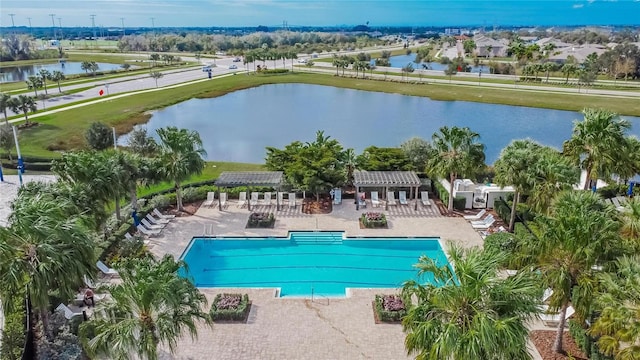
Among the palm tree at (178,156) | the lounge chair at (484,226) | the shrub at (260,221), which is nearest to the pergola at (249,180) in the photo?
the palm tree at (178,156)

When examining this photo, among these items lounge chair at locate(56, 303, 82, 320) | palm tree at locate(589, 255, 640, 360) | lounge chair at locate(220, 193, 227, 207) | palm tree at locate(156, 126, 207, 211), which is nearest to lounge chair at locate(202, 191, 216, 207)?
lounge chair at locate(220, 193, 227, 207)

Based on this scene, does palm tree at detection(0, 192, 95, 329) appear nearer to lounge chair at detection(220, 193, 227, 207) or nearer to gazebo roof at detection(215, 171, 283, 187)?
gazebo roof at detection(215, 171, 283, 187)

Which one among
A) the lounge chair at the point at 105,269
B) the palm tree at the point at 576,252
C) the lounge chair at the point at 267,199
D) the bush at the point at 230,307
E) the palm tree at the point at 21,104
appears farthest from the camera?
the palm tree at the point at 21,104

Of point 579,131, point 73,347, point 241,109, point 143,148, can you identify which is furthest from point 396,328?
point 241,109

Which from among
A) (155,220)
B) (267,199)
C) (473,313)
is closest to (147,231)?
(155,220)

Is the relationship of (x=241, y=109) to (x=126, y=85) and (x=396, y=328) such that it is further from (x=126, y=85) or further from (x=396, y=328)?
(x=396, y=328)

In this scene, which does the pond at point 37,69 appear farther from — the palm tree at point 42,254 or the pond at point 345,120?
the palm tree at point 42,254
